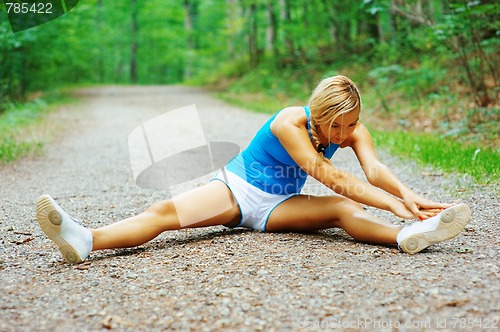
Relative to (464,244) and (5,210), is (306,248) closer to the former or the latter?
(464,244)

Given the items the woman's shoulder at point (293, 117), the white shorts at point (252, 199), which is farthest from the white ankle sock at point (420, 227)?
the woman's shoulder at point (293, 117)

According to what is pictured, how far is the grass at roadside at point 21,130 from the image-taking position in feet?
25.6

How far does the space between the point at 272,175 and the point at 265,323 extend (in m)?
1.43

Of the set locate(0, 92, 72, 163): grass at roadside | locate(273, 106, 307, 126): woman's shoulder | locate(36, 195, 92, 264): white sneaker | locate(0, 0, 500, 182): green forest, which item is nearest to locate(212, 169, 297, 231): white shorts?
locate(273, 106, 307, 126): woman's shoulder

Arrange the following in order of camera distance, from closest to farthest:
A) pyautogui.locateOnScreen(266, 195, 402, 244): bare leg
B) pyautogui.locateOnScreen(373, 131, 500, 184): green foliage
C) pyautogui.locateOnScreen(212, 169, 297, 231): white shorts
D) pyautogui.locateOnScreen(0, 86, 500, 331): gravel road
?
1. pyautogui.locateOnScreen(0, 86, 500, 331): gravel road
2. pyautogui.locateOnScreen(266, 195, 402, 244): bare leg
3. pyautogui.locateOnScreen(212, 169, 297, 231): white shorts
4. pyautogui.locateOnScreen(373, 131, 500, 184): green foliage

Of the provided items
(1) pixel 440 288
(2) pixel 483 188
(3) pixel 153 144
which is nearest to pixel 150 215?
(1) pixel 440 288

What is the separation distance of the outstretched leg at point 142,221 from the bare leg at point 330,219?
1.01 feet

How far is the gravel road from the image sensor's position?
219 cm

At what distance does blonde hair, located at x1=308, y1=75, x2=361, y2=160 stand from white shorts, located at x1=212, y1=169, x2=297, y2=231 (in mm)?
614

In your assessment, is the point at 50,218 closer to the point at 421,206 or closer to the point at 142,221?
the point at 142,221

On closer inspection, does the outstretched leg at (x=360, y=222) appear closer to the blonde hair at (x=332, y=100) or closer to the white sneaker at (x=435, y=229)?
the white sneaker at (x=435, y=229)

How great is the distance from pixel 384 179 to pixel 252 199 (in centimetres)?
84

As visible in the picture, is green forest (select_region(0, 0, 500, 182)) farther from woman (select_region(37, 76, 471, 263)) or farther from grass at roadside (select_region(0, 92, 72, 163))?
woman (select_region(37, 76, 471, 263))

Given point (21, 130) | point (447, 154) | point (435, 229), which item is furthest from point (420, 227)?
point (21, 130)
